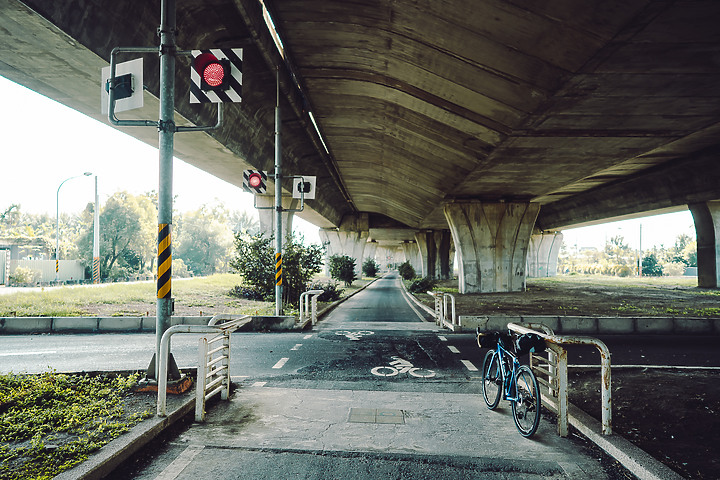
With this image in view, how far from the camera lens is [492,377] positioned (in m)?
5.63

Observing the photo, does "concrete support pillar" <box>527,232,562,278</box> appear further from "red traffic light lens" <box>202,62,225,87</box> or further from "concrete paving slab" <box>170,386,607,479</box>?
"red traffic light lens" <box>202,62,225,87</box>

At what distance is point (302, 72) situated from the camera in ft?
42.0

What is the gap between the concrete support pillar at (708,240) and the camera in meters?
28.6

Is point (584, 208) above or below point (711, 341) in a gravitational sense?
above

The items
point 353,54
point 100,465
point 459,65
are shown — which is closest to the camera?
point 100,465

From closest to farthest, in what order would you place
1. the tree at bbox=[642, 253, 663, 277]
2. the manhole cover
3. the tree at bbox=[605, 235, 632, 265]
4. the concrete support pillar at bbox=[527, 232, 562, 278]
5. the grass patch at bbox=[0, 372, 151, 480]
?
the grass patch at bbox=[0, 372, 151, 480]
the manhole cover
the concrete support pillar at bbox=[527, 232, 562, 278]
the tree at bbox=[642, 253, 663, 277]
the tree at bbox=[605, 235, 632, 265]

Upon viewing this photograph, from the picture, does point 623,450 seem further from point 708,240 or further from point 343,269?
point 708,240

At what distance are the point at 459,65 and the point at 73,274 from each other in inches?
1905

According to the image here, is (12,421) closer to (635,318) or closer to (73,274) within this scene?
(635,318)

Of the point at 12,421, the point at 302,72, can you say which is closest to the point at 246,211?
the point at 302,72

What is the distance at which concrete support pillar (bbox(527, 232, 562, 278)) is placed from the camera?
185 ft

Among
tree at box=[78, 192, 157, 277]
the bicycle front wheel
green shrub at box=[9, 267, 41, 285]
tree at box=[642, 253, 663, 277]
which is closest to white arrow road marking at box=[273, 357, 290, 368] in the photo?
the bicycle front wheel

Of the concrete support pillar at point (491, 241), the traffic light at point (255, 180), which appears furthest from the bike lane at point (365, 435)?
the concrete support pillar at point (491, 241)

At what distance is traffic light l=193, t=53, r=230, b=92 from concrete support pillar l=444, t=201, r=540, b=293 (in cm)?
2075
